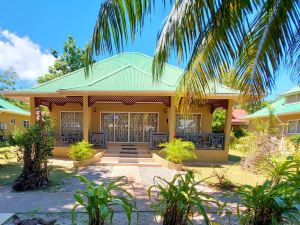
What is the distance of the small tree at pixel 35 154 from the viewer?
671 centimetres

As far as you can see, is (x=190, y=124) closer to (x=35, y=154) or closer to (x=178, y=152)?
(x=178, y=152)

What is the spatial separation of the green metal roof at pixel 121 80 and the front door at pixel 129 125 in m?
2.55

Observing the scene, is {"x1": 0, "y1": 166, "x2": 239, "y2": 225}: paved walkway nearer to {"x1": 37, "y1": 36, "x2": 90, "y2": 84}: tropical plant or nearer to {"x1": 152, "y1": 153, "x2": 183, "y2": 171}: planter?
{"x1": 152, "y1": 153, "x2": 183, "y2": 171}: planter

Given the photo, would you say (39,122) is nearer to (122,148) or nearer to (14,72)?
(122,148)

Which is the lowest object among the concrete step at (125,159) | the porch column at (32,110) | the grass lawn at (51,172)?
the grass lawn at (51,172)

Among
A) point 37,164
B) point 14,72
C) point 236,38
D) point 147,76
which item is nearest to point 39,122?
point 37,164

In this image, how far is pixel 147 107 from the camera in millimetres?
14617

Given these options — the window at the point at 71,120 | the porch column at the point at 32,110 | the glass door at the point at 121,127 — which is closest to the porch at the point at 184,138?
the glass door at the point at 121,127

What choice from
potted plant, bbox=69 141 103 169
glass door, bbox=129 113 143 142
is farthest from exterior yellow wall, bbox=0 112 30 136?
potted plant, bbox=69 141 103 169

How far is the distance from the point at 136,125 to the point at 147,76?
3300 mm

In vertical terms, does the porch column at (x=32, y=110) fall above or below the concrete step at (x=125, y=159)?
above

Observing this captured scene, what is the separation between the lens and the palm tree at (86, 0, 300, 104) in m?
3.16

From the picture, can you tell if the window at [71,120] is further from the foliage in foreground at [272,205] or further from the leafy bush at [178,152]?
the foliage in foreground at [272,205]

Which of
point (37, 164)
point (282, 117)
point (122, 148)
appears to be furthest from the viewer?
point (282, 117)
